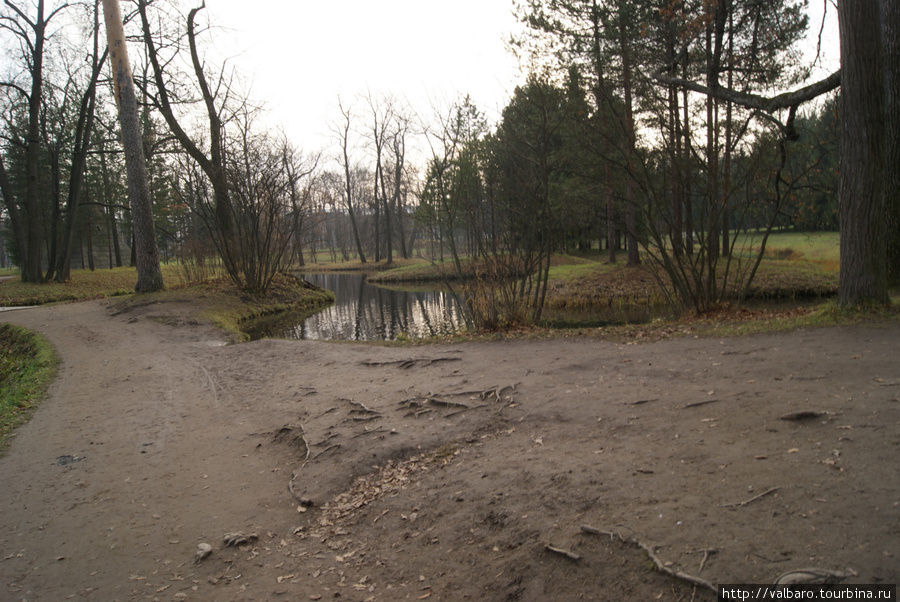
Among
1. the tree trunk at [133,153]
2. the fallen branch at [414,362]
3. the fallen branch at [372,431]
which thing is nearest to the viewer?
the fallen branch at [372,431]

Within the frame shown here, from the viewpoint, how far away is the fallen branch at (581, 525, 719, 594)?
2521 millimetres

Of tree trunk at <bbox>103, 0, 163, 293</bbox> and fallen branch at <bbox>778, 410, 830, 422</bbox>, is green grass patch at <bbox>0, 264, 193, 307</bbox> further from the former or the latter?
fallen branch at <bbox>778, 410, 830, 422</bbox>

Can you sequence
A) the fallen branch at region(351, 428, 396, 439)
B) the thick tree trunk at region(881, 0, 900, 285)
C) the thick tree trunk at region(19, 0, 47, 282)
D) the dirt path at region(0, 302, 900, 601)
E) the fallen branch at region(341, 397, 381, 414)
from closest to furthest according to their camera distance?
1. the dirt path at region(0, 302, 900, 601)
2. the fallen branch at region(351, 428, 396, 439)
3. the fallen branch at region(341, 397, 381, 414)
4. the thick tree trunk at region(881, 0, 900, 285)
5. the thick tree trunk at region(19, 0, 47, 282)

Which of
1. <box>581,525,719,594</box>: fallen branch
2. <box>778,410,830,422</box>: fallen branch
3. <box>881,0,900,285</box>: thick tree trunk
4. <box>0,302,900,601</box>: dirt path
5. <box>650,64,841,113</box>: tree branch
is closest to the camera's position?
<box>581,525,719,594</box>: fallen branch

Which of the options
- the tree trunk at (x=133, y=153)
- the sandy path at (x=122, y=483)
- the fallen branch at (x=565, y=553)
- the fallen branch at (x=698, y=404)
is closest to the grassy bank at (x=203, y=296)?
the tree trunk at (x=133, y=153)

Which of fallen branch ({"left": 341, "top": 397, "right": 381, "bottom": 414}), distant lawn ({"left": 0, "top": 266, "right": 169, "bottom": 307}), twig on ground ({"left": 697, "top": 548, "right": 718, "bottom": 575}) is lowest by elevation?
fallen branch ({"left": 341, "top": 397, "right": 381, "bottom": 414})

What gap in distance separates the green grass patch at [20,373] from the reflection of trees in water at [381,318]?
5351 mm

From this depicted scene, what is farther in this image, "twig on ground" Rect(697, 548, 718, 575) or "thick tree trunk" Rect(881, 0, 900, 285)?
"thick tree trunk" Rect(881, 0, 900, 285)

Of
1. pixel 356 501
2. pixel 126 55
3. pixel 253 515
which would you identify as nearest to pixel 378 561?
pixel 356 501

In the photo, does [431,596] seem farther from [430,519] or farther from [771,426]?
[771,426]

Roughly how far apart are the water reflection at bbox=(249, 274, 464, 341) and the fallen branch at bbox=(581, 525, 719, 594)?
9451mm

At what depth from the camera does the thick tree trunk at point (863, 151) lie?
24.7ft

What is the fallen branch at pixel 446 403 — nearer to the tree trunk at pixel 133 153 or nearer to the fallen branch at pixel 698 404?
the fallen branch at pixel 698 404

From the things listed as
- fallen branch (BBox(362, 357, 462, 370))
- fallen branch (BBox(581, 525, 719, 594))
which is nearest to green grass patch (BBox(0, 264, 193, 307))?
fallen branch (BBox(362, 357, 462, 370))
